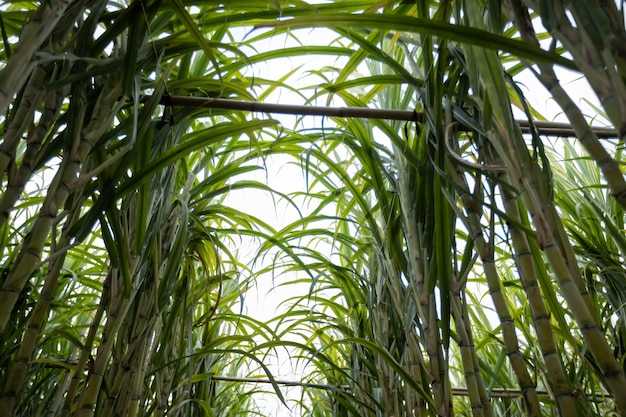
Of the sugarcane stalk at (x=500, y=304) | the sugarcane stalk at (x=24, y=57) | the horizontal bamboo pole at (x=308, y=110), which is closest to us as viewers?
the sugarcane stalk at (x=24, y=57)

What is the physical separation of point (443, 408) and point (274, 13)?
0.71 m

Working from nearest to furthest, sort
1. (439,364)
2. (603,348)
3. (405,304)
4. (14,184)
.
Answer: (603,348)
(14,184)
(439,364)
(405,304)

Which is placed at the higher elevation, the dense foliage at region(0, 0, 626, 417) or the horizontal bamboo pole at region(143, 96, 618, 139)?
the horizontal bamboo pole at region(143, 96, 618, 139)

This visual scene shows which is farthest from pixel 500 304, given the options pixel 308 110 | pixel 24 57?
pixel 24 57

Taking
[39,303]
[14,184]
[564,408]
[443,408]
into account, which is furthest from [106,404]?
[564,408]

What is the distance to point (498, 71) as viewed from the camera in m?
0.54

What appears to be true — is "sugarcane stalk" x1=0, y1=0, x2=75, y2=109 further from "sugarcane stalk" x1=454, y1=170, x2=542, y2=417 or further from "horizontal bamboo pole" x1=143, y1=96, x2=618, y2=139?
"sugarcane stalk" x1=454, y1=170, x2=542, y2=417

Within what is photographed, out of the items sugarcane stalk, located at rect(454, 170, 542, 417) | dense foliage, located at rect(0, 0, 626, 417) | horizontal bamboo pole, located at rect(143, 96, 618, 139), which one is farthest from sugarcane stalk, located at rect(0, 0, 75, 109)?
sugarcane stalk, located at rect(454, 170, 542, 417)

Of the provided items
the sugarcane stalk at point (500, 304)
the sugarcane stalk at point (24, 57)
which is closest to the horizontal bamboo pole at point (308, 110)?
the sugarcane stalk at point (500, 304)

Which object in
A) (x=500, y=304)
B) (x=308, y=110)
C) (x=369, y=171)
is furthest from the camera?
(x=369, y=171)

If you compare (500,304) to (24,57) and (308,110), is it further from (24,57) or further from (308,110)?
(24,57)

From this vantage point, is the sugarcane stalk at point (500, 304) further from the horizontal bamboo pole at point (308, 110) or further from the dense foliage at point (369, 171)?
the horizontal bamboo pole at point (308, 110)

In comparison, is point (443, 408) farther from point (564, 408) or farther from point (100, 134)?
point (100, 134)

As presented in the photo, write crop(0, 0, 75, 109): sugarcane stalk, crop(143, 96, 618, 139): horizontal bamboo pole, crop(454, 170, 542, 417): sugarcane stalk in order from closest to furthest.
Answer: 1. crop(0, 0, 75, 109): sugarcane stalk
2. crop(454, 170, 542, 417): sugarcane stalk
3. crop(143, 96, 618, 139): horizontal bamboo pole
